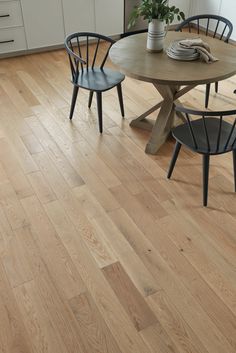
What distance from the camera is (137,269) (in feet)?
6.83

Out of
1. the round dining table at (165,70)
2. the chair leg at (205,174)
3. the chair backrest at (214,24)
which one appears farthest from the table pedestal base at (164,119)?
the chair backrest at (214,24)

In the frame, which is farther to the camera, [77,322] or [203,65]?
[203,65]

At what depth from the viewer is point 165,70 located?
8.46ft

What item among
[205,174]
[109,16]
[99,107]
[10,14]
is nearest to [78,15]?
[109,16]

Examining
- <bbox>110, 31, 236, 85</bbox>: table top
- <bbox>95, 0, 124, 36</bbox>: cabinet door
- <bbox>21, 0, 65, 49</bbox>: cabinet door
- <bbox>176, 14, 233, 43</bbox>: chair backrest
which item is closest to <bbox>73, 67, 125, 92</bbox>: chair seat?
<bbox>110, 31, 236, 85</bbox>: table top

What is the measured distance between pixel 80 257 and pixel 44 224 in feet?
1.18

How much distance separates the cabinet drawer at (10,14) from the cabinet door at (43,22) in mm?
63

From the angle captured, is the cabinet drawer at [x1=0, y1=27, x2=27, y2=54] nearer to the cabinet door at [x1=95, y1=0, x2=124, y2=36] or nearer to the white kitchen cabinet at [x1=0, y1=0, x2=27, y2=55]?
the white kitchen cabinet at [x1=0, y1=0, x2=27, y2=55]

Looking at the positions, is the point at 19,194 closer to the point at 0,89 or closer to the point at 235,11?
the point at 0,89

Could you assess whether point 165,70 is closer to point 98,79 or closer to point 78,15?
point 98,79

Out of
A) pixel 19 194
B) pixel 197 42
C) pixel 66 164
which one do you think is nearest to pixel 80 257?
pixel 19 194

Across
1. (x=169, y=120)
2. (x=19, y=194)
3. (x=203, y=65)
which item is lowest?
(x=19, y=194)

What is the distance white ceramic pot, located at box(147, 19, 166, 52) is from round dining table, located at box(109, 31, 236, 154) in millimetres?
46

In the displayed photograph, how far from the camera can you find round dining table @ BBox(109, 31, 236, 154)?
249cm
